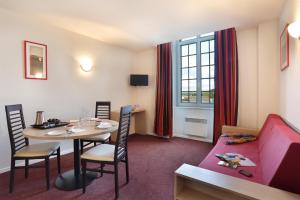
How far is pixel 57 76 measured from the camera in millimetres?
3172

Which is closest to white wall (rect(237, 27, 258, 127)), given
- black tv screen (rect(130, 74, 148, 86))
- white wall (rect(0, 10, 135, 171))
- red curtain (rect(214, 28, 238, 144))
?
red curtain (rect(214, 28, 238, 144))

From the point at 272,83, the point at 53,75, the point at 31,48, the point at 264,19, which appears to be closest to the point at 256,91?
the point at 272,83

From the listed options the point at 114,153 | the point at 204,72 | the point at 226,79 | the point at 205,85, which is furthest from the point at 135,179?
the point at 204,72

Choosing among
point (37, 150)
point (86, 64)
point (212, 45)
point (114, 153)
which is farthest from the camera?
point (212, 45)

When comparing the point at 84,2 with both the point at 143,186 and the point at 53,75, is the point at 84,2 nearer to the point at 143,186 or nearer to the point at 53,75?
the point at 53,75

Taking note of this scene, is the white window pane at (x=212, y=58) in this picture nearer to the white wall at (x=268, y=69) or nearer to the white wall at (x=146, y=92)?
the white wall at (x=268, y=69)

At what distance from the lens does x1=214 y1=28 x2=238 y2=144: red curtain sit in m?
3.39

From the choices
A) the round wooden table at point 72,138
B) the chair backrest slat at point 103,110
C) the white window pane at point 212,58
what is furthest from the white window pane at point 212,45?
the round wooden table at point 72,138

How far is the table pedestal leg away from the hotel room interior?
0.01m

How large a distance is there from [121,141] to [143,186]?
2.17 feet

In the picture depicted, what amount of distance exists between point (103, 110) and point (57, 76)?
41.2 inches

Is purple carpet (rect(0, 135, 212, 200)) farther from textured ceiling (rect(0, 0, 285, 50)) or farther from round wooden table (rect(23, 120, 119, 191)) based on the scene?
textured ceiling (rect(0, 0, 285, 50))

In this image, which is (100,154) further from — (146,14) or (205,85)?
(205,85)

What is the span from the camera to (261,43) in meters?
3.07
